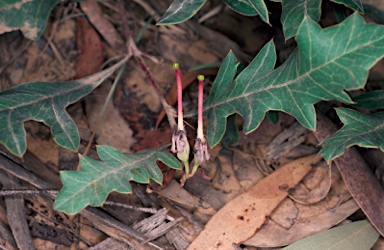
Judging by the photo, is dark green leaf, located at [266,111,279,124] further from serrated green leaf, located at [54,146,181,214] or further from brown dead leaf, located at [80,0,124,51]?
brown dead leaf, located at [80,0,124,51]

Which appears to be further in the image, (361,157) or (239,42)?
(239,42)

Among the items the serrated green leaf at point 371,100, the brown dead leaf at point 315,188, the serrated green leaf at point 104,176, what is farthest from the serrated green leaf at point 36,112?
the serrated green leaf at point 371,100

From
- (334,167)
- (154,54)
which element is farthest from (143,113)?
(334,167)

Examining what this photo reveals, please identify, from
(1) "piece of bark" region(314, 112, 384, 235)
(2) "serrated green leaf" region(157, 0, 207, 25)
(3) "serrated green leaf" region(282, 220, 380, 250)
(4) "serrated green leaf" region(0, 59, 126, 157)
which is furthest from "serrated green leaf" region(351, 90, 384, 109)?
(4) "serrated green leaf" region(0, 59, 126, 157)

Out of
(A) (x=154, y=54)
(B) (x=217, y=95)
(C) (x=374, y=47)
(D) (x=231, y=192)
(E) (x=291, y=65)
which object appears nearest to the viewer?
(C) (x=374, y=47)

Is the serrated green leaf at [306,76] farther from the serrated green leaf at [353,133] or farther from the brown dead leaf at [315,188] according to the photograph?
the brown dead leaf at [315,188]

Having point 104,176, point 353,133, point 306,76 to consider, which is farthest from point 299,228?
point 104,176

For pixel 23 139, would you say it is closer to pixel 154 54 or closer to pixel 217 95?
pixel 217 95
